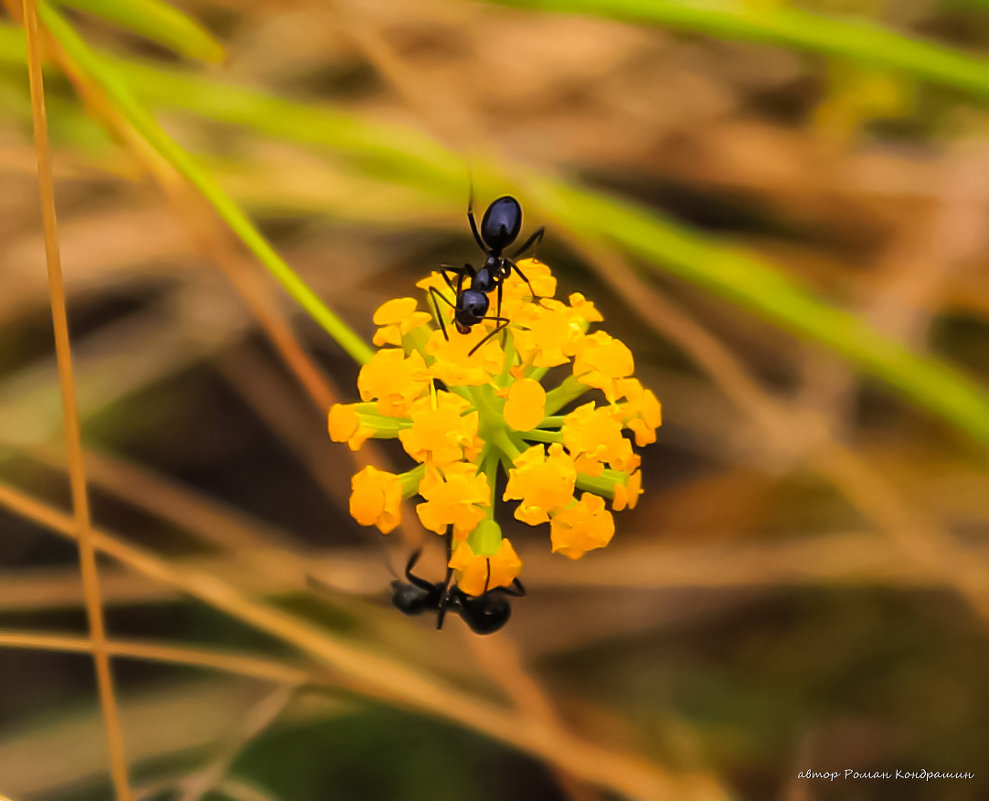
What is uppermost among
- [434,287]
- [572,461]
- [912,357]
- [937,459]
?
[937,459]

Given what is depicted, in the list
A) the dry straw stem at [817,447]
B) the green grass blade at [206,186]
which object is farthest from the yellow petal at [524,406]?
the dry straw stem at [817,447]

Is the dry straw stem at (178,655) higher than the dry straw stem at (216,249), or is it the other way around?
the dry straw stem at (216,249)

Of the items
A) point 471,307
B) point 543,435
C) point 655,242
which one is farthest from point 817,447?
point 543,435

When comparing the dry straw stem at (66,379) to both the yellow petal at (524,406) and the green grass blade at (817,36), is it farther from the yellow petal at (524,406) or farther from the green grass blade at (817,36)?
the green grass blade at (817,36)

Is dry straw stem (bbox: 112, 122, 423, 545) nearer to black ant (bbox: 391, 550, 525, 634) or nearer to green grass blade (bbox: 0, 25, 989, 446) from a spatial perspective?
black ant (bbox: 391, 550, 525, 634)

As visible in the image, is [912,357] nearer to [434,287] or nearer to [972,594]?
[972,594]

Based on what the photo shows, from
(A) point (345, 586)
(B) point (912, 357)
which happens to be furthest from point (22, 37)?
(B) point (912, 357)

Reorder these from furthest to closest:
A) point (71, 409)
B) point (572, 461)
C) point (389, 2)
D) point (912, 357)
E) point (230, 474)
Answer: point (389, 2) → point (230, 474) → point (912, 357) → point (71, 409) → point (572, 461)
